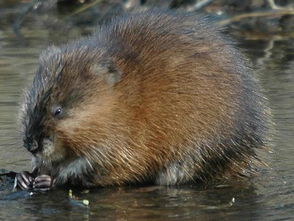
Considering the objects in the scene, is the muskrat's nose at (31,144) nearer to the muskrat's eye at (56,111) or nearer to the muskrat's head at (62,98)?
the muskrat's head at (62,98)

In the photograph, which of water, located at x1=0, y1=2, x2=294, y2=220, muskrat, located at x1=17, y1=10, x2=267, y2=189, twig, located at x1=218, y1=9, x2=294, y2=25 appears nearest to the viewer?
water, located at x1=0, y1=2, x2=294, y2=220

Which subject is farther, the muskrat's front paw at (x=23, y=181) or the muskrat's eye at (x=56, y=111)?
the muskrat's front paw at (x=23, y=181)

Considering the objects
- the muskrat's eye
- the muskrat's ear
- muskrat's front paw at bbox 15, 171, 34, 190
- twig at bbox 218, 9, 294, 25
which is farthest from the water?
A: twig at bbox 218, 9, 294, 25

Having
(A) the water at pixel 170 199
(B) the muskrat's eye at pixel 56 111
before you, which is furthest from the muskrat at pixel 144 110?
(A) the water at pixel 170 199

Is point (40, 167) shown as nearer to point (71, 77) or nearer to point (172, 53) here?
point (71, 77)

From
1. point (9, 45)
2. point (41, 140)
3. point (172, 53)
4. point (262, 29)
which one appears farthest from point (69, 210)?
point (262, 29)

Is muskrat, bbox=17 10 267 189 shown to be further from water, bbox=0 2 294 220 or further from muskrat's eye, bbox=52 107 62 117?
water, bbox=0 2 294 220

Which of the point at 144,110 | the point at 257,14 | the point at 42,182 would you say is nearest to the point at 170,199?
the point at 144,110
